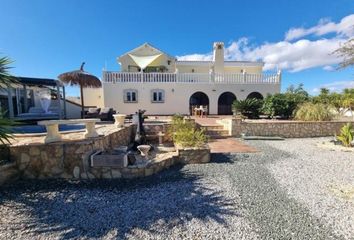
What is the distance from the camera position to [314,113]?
1139cm

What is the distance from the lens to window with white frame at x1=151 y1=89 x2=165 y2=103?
63.5 feet

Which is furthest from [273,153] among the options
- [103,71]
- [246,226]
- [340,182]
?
[103,71]

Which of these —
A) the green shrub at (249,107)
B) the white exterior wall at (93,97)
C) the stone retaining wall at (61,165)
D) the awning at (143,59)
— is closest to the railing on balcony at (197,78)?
the awning at (143,59)

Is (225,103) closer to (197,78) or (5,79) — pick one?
(197,78)

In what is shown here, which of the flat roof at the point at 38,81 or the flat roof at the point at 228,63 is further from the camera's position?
the flat roof at the point at 228,63

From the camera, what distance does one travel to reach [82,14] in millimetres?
12133

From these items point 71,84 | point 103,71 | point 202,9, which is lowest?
point 71,84

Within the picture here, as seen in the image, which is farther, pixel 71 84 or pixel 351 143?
pixel 71 84

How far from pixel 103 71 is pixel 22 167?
1518 centimetres

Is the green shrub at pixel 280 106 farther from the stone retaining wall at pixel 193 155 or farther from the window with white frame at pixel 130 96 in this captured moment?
the window with white frame at pixel 130 96

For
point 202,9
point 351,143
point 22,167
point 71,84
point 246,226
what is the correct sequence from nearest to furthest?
point 246,226 → point 22,167 → point 351,143 → point 71,84 → point 202,9

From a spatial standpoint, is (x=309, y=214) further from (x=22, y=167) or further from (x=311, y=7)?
(x=311, y=7)

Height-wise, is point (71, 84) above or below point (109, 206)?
above

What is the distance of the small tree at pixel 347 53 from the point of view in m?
6.14
